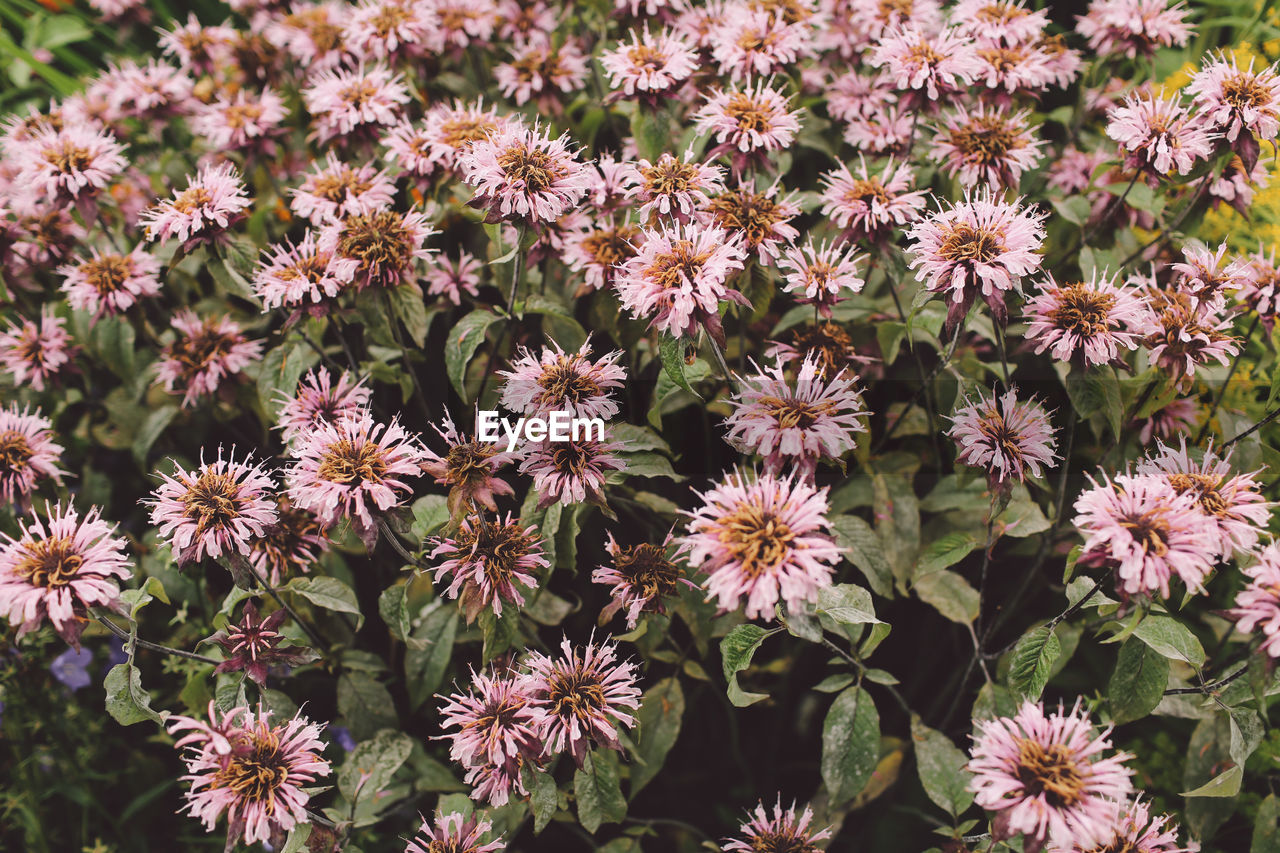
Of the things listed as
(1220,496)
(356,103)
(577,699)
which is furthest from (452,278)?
(1220,496)

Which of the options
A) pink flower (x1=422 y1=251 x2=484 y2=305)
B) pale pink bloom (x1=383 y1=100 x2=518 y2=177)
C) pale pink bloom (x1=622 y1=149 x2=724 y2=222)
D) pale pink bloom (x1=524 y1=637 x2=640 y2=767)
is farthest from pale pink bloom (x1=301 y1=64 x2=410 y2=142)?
pale pink bloom (x1=524 y1=637 x2=640 y2=767)

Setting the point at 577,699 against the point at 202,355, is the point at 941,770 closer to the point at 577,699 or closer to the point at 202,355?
the point at 577,699

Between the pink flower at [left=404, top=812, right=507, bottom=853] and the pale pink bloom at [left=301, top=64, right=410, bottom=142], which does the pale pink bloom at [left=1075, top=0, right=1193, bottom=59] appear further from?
the pink flower at [left=404, top=812, right=507, bottom=853]

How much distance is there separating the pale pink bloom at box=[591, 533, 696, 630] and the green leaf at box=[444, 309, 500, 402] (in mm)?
381

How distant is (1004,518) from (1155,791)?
28.2 inches

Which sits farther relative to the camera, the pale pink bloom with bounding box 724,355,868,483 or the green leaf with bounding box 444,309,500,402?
the green leaf with bounding box 444,309,500,402

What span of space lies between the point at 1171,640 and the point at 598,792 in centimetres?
83

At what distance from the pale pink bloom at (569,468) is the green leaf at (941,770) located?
29.0 inches

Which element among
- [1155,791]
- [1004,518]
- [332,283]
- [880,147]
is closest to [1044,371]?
[1004,518]

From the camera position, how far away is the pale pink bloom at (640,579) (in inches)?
50.1

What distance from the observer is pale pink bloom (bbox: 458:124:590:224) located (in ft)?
4.22

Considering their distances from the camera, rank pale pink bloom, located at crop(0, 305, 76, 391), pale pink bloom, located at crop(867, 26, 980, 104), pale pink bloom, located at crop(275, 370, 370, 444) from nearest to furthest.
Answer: pale pink bloom, located at crop(275, 370, 370, 444), pale pink bloom, located at crop(867, 26, 980, 104), pale pink bloom, located at crop(0, 305, 76, 391)

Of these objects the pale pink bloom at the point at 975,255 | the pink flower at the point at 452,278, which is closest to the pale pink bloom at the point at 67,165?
the pink flower at the point at 452,278

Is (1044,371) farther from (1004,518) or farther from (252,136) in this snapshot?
(252,136)
